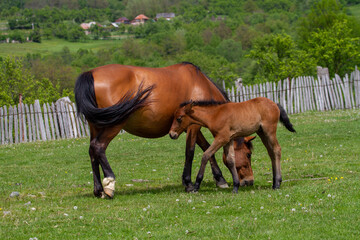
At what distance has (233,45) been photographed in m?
120

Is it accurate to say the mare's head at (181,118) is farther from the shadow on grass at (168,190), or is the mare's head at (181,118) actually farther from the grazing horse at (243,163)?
the grazing horse at (243,163)

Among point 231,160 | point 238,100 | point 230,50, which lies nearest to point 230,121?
point 231,160

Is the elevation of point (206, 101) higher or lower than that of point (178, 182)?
higher

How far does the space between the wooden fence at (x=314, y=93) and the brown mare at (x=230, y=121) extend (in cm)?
1600

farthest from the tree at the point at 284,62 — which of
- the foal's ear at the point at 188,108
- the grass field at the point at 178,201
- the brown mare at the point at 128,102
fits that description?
the foal's ear at the point at 188,108

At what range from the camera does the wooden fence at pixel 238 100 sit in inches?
795

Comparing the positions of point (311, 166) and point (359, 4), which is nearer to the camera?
point (311, 166)

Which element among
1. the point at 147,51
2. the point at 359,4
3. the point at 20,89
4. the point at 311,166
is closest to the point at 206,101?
the point at 311,166

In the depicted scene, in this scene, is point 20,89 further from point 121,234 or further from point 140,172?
point 121,234

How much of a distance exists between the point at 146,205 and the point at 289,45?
40126mm

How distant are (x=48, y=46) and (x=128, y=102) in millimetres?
126618

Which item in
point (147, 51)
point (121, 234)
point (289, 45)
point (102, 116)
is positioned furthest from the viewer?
point (147, 51)

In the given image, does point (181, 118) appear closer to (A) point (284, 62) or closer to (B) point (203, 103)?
(B) point (203, 103)

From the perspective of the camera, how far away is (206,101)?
8.77 meters
